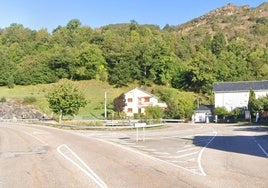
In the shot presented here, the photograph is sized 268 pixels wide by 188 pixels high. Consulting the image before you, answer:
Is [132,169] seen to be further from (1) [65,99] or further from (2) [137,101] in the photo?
(2) [137,101]

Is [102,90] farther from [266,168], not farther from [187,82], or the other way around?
[266,168]

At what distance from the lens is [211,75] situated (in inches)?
4840

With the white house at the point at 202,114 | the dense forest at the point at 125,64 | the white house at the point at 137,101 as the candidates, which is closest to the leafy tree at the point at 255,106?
the white house at the point at 202,114

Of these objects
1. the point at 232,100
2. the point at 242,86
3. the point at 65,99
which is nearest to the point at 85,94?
the point at 232,100

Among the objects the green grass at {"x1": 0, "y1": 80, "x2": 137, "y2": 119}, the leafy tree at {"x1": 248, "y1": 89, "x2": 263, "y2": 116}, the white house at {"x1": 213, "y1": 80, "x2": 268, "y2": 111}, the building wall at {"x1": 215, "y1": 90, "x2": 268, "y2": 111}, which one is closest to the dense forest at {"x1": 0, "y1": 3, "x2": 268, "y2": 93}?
the green grass at {"x1": 0, "y1": 80, "x2": 137, "y2": 119}

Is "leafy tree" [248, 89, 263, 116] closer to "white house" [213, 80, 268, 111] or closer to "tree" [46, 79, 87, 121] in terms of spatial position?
"white house" [213, 80, 268, 111]

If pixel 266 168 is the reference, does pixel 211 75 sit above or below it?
above

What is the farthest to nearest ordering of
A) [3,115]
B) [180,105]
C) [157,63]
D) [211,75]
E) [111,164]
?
[157,63]
[211,75]
[3,115]
[180,105]
[111,164]

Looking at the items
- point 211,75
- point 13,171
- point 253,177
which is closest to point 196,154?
point 253,177

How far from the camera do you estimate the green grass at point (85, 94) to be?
340 feet

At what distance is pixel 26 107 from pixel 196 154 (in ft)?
283

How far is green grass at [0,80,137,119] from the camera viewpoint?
104m

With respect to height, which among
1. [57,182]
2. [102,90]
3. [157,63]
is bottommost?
[57,182]

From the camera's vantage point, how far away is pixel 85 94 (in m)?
119
